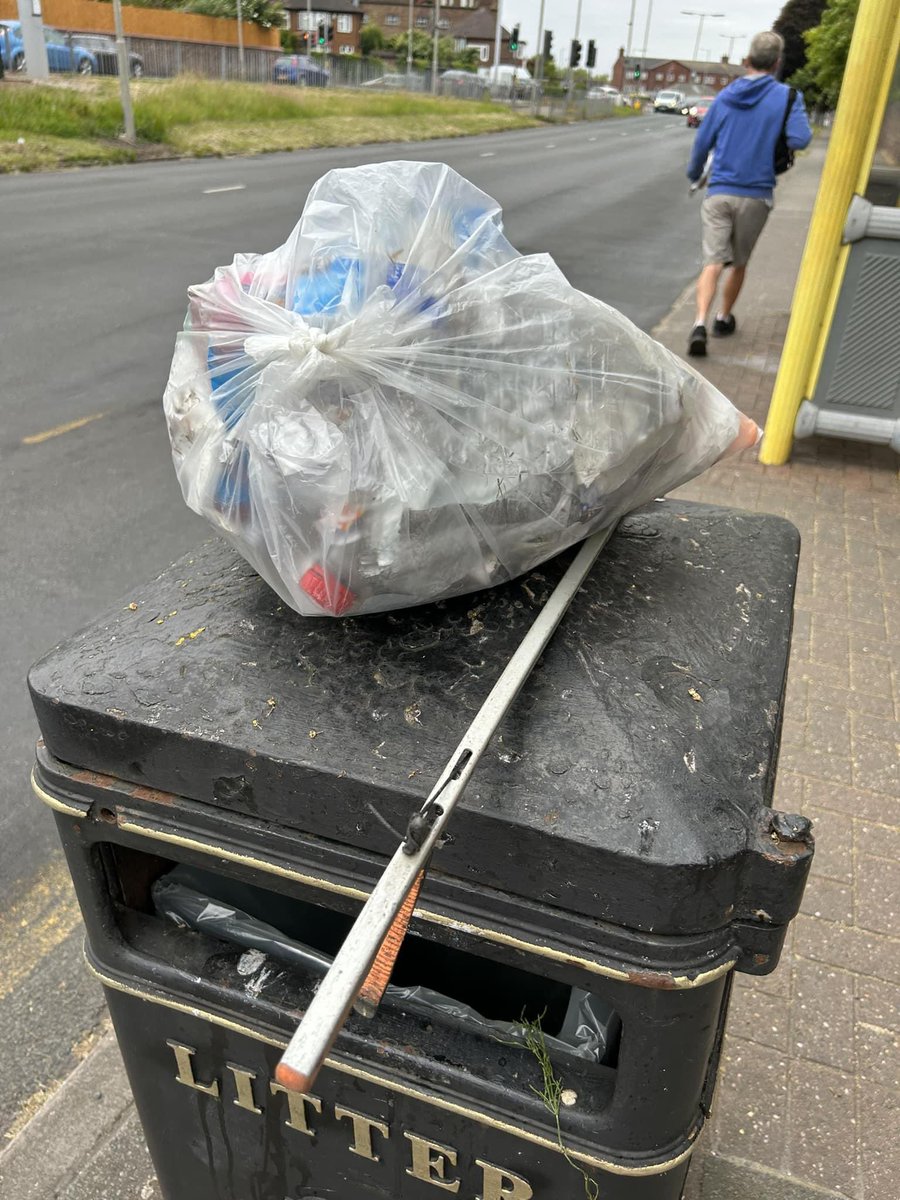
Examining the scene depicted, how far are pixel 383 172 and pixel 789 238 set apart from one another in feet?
44.8

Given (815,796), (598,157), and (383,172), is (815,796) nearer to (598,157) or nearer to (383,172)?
(383,172)

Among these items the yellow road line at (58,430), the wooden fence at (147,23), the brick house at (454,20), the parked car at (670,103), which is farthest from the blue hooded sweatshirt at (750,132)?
the brick house at (454,20)

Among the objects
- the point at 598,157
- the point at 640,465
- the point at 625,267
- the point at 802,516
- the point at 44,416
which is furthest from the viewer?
the point at 598,157

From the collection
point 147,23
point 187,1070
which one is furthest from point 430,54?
point 187,1070

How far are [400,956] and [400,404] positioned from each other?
29.0 inches

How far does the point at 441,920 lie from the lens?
0.99 metres

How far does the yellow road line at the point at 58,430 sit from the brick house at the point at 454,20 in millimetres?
87696

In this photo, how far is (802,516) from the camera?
4.69 m

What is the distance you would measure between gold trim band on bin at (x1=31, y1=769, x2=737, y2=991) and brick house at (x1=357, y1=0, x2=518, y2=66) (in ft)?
303

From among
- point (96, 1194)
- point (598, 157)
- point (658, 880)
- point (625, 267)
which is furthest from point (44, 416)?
point (598, 157)

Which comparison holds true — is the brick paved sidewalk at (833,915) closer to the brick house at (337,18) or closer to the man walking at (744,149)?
the man walking at (744,149)

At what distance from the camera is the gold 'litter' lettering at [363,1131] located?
3.82 ft

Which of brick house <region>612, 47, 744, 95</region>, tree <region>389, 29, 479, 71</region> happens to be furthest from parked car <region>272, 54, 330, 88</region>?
brick house <region>612, 47, 744, 95</region>

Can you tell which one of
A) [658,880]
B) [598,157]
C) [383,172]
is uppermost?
[383,172]
